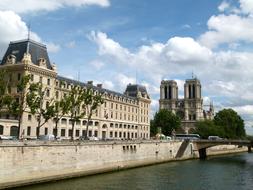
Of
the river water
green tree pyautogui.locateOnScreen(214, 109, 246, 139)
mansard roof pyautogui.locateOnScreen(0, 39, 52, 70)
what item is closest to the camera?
the river water

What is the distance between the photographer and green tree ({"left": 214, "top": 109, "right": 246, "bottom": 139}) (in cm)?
16620

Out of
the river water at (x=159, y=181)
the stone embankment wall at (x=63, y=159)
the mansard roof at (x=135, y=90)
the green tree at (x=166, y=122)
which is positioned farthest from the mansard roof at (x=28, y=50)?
the green tree at (x=166, y=122)

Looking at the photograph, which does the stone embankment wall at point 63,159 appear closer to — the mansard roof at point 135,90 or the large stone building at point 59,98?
the large stone building at point 59,98

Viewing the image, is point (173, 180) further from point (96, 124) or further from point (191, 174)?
point (96, 124)

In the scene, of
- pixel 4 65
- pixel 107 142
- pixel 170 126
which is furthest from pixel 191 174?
pixel 170 126

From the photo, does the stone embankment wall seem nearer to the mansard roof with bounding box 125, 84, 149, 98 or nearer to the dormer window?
the dormer window

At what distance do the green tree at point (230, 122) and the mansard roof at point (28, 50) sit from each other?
10509 cm

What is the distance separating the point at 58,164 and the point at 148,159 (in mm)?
32410

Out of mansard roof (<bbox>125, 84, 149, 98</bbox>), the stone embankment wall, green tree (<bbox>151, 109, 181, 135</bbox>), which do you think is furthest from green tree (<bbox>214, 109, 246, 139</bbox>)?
the stone embankment wall

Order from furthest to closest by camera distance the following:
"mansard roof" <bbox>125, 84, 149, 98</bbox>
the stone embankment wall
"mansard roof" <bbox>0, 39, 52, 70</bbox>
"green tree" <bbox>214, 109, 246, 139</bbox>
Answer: "green tree" <bbox>214, 109, 246, 139</bbox> → "mansard roof" <bbox>125, 84, 149, 98</bbox> → "mansard roof" <bbox>0, 39, 52, 70</bbox> → the stone embankment wall

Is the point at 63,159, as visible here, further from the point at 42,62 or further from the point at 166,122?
the point at 166,122

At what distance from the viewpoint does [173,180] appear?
187ft

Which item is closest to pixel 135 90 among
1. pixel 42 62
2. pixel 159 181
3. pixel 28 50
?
pixel 42 62

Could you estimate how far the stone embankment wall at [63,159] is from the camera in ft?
153
